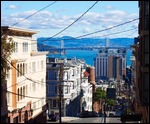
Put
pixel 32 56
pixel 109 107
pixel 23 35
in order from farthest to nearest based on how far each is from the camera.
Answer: pixel 109 107, pixel 32 56, pixel 23 35

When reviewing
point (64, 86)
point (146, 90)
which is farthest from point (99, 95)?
point (146, 90)

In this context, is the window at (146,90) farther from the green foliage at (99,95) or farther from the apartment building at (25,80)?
the green foliage at (99,95)

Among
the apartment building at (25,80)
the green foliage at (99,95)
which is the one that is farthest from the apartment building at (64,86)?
the green foliage at (99,95)

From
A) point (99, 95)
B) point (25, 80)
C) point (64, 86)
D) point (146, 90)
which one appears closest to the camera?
point (146, 90)

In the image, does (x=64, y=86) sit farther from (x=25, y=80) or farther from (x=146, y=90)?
(x=146, y=90)

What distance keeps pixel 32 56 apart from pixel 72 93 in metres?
24.1

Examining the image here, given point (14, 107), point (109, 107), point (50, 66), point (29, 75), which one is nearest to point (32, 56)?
point (29, 75)

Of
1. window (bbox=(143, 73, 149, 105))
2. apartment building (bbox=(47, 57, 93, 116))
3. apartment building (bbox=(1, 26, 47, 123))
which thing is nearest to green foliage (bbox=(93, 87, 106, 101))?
apartment building (bbox=(47, 57, 93, 116))

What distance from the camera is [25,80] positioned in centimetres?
3769

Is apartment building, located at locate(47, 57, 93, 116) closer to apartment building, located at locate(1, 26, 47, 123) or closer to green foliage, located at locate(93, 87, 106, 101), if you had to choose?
apartment building, located at locate(1, 26, 47, 123)

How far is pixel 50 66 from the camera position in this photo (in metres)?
58.5

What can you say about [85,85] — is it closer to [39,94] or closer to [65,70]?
[65,70]

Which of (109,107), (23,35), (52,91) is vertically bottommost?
(109,107)

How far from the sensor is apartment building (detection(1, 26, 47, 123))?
3344cm
